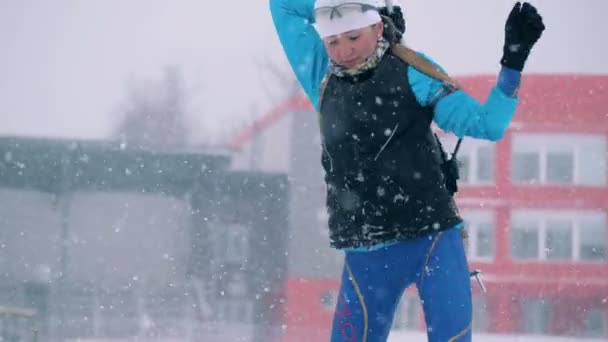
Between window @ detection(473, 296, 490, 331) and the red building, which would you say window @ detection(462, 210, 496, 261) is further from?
window @ detection(473, 296, 490, 331)

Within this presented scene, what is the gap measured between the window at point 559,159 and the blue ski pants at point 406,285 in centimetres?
700

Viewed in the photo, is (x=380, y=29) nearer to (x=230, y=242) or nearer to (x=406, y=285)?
(x=406, y=285)

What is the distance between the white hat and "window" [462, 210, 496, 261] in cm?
634

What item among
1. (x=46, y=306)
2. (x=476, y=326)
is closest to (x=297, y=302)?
(x=476, y=326)

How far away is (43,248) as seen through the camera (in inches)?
390

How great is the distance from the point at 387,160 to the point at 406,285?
12.0 inches

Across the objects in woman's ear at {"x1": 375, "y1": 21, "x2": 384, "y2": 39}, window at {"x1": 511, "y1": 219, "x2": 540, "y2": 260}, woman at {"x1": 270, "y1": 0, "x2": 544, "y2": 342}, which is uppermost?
woman's ear at {"x1": 375, "y1": 21, "x2": 384, "y2": 39}

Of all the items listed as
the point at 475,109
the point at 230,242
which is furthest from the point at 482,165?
the point at 475,109

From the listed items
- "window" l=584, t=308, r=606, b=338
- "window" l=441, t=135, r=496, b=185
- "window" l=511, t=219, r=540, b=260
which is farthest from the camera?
"window" l=511, t=219, r=540, b=260

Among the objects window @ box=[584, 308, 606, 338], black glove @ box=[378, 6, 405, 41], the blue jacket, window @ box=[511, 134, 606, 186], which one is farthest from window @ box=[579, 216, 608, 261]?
the blue jacket

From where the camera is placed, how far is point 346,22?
154 cm

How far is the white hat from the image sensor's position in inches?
60.5

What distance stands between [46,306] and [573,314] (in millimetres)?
5719

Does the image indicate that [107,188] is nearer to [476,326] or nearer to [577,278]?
[476,326]
